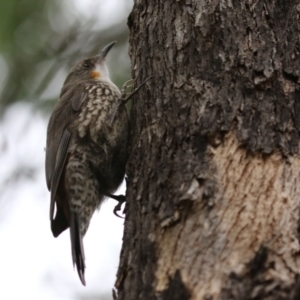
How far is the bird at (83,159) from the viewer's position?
11.8 feet

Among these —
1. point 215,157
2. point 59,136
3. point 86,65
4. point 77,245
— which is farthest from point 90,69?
point 215,157

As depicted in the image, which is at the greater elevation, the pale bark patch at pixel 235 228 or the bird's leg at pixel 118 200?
the bird's leg at pixel 118 200

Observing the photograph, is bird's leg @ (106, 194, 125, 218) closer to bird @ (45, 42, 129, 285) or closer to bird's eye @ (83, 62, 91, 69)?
bird @ (45, 42, 129, 285)

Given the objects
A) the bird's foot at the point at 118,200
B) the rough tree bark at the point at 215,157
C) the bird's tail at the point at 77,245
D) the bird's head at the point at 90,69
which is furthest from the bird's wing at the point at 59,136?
the rough tree bark at the point at 215,157

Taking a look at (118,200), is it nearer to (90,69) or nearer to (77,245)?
(77,245)

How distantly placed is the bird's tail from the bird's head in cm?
140

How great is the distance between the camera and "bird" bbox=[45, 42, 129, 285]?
3.61m

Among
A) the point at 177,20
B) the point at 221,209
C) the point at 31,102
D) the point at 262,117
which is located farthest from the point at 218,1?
the point at 31,102

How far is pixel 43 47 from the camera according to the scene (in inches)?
198

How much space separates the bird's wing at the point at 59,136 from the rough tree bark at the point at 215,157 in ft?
2.46

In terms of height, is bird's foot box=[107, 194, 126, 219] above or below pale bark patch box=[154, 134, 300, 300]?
above

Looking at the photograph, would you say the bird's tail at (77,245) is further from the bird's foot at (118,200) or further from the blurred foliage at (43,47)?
the blurred foliage at (43,47)

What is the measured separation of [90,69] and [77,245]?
171 cm

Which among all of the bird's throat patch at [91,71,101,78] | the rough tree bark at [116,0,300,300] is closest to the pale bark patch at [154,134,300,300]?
the rough tree bark at [116,0,300,300]
